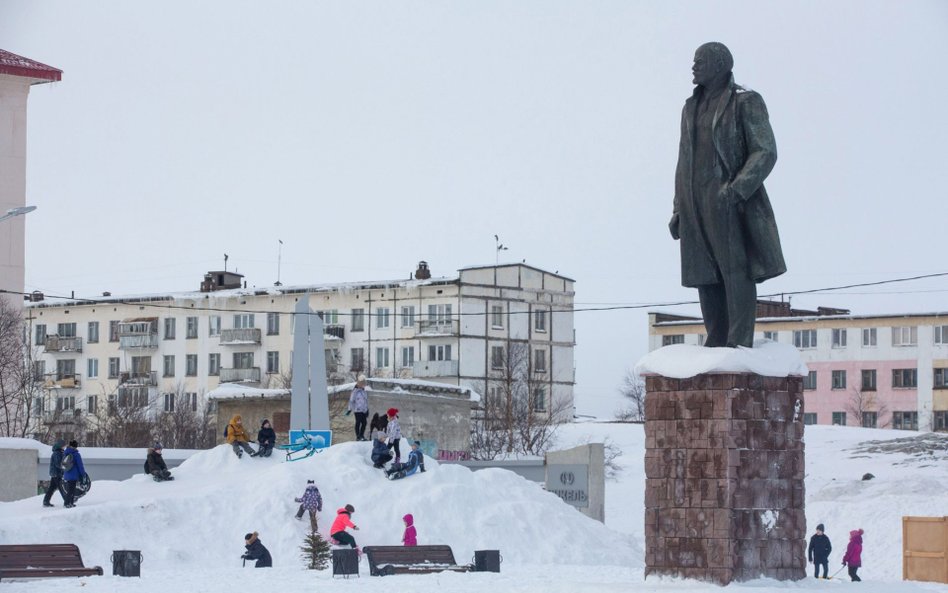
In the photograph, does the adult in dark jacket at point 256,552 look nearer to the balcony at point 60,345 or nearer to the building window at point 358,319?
the building window at point 358,319

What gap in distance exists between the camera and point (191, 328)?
86000 millimetres

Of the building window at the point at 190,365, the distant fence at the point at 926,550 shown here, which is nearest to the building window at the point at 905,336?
the building window at the point at 190,365

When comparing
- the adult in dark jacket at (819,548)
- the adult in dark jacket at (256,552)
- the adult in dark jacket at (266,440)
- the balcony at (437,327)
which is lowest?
the adult in dark jacket at (819,548)

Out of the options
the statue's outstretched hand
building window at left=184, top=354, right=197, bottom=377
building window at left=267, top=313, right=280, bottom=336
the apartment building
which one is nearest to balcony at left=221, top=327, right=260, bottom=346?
building window at left=267, top=313, right=280, bottom=336

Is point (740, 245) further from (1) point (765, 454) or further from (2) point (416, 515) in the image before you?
(2) point (416, 515)

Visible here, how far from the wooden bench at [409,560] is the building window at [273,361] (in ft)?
198

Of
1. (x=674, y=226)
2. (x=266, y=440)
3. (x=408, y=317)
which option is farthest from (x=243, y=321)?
(x=674, y=226)

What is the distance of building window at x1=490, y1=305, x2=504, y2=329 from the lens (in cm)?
8025

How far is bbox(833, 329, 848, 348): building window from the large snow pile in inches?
2017

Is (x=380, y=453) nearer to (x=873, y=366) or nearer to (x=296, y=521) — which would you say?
(x=296, y=521)

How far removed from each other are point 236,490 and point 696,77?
1741 centimetres

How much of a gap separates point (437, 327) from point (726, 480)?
214 feet

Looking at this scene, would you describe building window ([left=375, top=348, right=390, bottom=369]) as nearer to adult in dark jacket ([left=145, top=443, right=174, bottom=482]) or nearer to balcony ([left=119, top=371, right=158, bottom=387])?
balcony ([left=119, top=371, right=158, bottom=387])

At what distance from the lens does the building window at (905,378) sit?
79062mm
